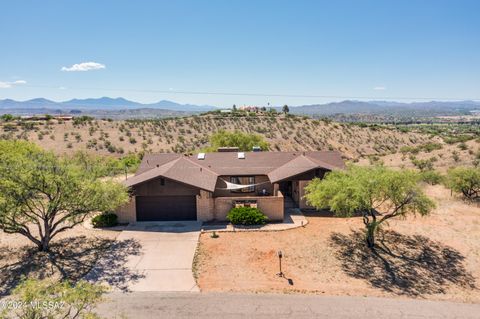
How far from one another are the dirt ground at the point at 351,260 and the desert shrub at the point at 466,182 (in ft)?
19.4

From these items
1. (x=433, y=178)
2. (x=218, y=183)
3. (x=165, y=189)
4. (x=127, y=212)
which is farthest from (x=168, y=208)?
(x=433, y=178)

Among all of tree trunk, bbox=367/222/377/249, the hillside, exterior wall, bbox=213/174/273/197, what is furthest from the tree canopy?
tree trunk, bbox=367/222/377/249

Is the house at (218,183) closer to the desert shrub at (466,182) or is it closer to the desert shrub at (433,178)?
the desert shrub at (466,182)

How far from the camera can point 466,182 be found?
3075cm

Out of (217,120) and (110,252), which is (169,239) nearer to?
(110,252)

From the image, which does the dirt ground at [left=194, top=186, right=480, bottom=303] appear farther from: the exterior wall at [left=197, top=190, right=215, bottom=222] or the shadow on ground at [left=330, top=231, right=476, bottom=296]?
the exterior wall at [left=197, top=190, right=215, bottom=222]

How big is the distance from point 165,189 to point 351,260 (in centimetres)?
1408

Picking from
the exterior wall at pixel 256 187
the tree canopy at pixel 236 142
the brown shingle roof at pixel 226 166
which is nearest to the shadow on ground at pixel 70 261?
the brown shingle roof at pixel 226 166

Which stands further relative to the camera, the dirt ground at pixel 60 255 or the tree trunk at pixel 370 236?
the tree trunk at pixel 370 236

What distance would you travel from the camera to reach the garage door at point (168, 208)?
26.1 metres

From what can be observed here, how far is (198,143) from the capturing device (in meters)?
68.6

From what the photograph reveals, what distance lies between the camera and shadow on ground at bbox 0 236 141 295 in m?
17.1

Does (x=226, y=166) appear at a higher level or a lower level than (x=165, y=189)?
higher

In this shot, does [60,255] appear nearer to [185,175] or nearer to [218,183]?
[185,175]
